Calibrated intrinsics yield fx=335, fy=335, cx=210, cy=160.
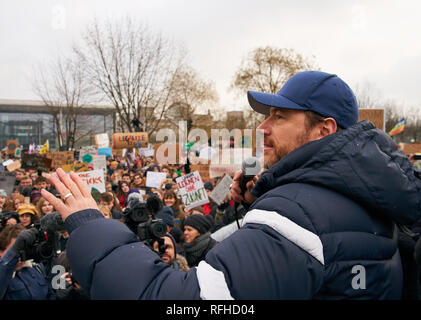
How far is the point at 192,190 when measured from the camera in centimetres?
607

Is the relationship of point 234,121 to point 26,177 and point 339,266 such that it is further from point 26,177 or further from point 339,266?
point 339,266

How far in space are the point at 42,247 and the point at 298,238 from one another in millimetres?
1663

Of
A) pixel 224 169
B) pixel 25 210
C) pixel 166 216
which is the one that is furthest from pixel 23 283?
pixel 224 169

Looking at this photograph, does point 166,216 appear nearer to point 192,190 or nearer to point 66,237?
point 192,190

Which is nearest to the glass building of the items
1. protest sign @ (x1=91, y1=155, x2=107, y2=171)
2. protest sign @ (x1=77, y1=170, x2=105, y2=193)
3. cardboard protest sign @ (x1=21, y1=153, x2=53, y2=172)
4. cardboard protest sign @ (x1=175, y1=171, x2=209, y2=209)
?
cardboard protest sign @ (x1=21, y1=153, x2=53, y2=172)

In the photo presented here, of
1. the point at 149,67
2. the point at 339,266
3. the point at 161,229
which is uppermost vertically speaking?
the point at 149,67

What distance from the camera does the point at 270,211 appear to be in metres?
0.97

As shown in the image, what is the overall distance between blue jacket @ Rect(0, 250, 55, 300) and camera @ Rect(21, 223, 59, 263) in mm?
431

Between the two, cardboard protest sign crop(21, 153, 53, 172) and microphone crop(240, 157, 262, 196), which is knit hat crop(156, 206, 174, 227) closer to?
microphone crop(240, 157, 262, 196)

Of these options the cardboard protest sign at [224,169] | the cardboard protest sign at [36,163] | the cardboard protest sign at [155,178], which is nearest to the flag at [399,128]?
the cardboard protest sign at [224,169]

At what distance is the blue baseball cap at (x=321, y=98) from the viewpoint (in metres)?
1.31

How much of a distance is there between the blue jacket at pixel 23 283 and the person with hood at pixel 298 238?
1.72 meters
